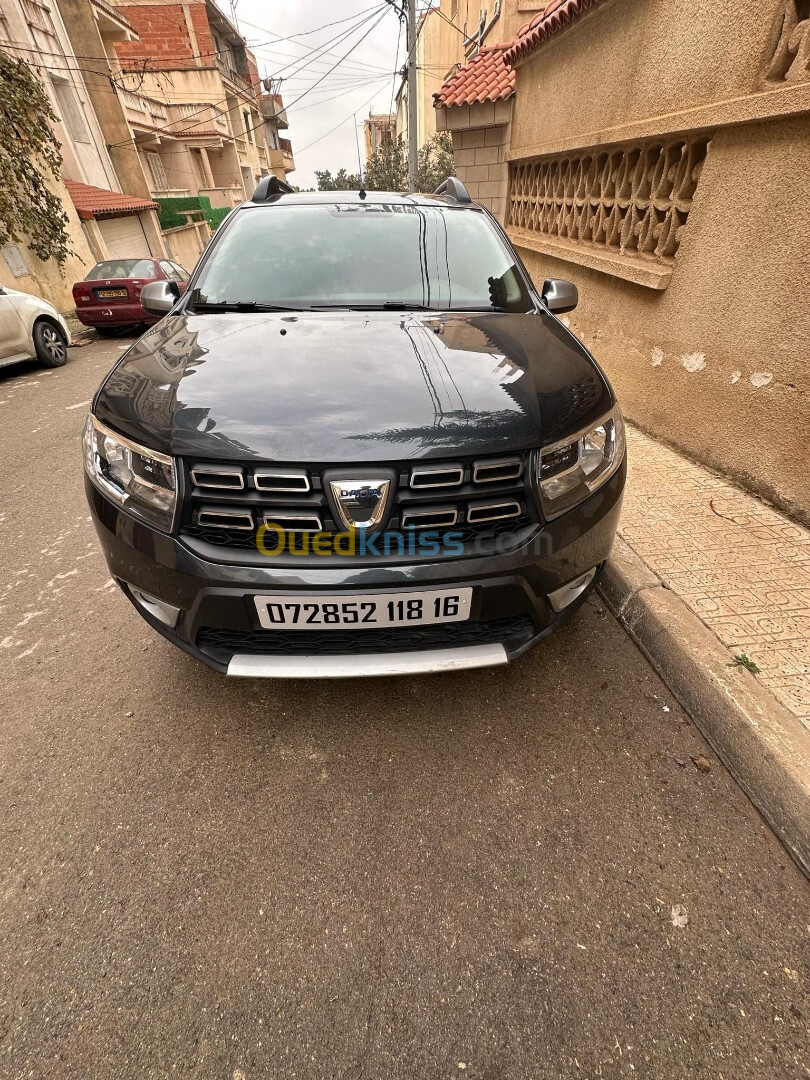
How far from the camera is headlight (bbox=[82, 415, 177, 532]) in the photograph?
4.87 ft

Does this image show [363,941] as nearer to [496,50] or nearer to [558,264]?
[558,264]

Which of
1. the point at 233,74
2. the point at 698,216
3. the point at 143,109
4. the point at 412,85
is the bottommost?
the point at 698,216

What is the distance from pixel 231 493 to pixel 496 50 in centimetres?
972

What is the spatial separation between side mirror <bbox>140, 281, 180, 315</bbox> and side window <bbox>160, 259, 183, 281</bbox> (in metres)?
8.35

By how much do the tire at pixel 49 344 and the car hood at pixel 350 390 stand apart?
656 centimetres

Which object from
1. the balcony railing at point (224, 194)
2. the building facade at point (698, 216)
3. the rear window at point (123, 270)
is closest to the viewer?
the building facade at point (698, 216)

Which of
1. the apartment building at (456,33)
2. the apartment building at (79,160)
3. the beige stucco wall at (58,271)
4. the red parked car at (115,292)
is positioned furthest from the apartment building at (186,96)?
the red parked car at (115,292)

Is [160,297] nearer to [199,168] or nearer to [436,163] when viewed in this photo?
[436,163]

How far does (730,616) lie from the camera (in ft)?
7.09

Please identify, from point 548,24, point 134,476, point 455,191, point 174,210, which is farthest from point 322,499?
point 174,210

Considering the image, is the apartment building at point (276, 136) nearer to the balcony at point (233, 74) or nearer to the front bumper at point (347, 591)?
the balcony at point (233, 74)

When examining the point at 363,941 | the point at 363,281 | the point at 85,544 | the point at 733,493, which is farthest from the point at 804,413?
the point at 85,544

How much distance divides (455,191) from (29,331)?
20.7 ft

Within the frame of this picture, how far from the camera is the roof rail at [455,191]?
3.02 meters
